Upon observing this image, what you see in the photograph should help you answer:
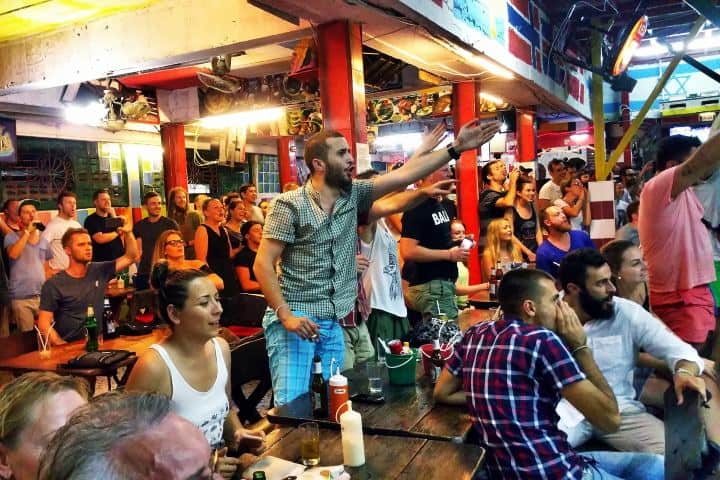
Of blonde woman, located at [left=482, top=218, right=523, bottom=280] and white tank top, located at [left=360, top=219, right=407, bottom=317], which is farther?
blonde woman, located at [left=482, top=218, right=523, bottom=280]

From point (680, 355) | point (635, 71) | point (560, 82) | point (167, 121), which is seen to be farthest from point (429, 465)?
point (635, 71)

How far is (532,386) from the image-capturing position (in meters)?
2.00

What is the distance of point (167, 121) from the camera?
30.0 feet

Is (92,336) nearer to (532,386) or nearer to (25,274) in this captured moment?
(25,274)

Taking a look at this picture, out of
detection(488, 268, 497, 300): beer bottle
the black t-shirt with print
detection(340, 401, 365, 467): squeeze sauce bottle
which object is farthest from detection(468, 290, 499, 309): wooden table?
detection(340, 401, 365, 467): squeeze sauce bottle

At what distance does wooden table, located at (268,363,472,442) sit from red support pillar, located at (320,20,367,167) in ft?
7.65

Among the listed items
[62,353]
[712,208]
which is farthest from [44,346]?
[712,208]

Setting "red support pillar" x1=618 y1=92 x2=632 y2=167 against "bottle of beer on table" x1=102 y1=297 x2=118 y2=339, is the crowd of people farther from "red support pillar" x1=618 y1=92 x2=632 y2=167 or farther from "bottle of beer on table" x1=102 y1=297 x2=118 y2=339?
"red support pillar" x1=618 y1=92 x2=632 y2=167

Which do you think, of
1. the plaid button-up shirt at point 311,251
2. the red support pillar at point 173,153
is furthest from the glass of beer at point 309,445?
the red support pillar at point 173,153

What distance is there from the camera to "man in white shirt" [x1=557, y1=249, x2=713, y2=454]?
2.64 meters

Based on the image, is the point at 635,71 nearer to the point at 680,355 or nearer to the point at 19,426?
the point at 680,355

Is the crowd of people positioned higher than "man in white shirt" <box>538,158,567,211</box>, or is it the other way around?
"man in white shirt" <box>538,158,567,211</box>

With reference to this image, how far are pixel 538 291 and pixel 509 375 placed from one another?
350mm

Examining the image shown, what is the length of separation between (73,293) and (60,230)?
2.47m
